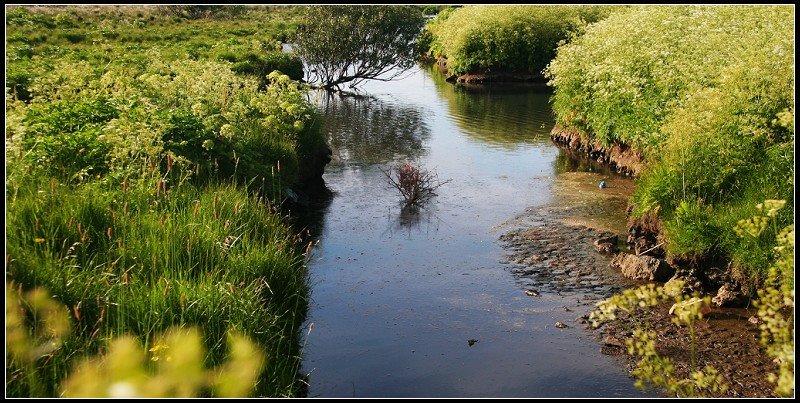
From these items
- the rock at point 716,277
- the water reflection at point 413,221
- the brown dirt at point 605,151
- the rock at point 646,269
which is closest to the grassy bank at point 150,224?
the water reflection at point 413,221

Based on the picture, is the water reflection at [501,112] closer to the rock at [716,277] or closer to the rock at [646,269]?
the rock at [646,269]

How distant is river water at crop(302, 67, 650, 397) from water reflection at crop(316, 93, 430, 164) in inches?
5.7

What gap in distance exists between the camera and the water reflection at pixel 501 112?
84.2ft

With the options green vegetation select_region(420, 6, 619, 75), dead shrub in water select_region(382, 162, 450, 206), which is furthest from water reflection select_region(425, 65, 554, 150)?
dead shrub in water select_region(382, 162, 450, 206)

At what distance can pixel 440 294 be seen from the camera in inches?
459

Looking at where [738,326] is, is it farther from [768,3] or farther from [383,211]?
[768,3]

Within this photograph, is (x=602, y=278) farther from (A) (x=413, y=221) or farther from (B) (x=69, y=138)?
(B) (x=69, y=138)

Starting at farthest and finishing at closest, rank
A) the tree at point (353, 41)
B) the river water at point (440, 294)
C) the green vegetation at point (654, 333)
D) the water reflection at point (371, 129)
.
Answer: the tree at point (353, 41) < the water reflection at point (371, 129) < the river water at point (440, 294) < the green vegetation at point (654, 333)

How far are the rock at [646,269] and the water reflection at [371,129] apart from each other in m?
10.2

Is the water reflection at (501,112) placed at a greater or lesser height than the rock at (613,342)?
lesser

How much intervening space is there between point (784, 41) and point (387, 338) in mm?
8711

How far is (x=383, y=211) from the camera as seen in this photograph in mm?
16375

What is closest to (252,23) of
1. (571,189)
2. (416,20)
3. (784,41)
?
(416,20)

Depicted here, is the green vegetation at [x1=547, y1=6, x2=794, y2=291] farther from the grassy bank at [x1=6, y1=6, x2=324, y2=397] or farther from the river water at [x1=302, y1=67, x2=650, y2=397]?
the grassy bank at [x1=6, y1=6, x2=324, y2=397]
